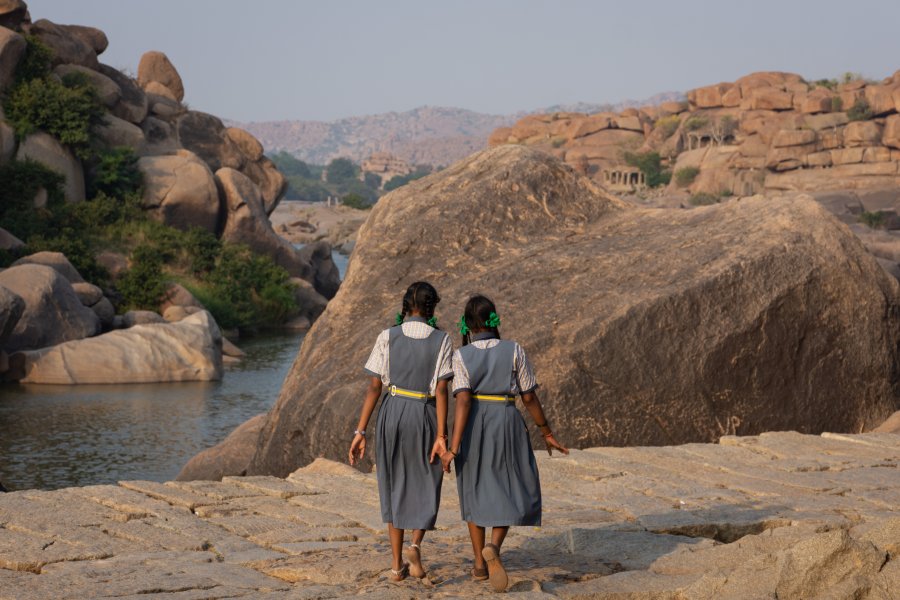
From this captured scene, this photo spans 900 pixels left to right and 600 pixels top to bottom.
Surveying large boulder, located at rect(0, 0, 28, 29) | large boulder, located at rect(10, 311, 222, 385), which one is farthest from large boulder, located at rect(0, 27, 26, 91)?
large boulder, located at rect(10, 311, 222, 385)

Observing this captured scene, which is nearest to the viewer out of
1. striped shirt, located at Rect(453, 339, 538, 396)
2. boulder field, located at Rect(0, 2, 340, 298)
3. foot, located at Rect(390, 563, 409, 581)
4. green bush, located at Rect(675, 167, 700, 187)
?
foot, located at Rect(390, 563, 409, 581)

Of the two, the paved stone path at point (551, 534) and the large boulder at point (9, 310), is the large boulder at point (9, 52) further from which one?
the paved stone path at point (551, 534)

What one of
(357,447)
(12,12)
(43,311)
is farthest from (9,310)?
(12,12)

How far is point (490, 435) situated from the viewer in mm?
5652

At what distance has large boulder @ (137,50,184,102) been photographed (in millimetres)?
41438

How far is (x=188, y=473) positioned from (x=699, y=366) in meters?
5.43

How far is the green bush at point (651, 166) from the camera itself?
84.8m

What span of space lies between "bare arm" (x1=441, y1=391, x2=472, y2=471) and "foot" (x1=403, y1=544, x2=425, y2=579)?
40cm

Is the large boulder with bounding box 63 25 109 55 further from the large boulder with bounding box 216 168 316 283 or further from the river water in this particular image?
the river water

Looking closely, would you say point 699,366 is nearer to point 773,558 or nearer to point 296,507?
point 296,507

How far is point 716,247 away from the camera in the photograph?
34.4ft

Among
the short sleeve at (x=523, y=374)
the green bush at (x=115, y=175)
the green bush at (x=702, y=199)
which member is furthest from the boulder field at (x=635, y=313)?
the green bush at (x=702, y=199)

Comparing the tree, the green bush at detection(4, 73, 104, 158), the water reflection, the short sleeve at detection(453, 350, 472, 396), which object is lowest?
the water reflection

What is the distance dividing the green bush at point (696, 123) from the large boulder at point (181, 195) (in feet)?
193
